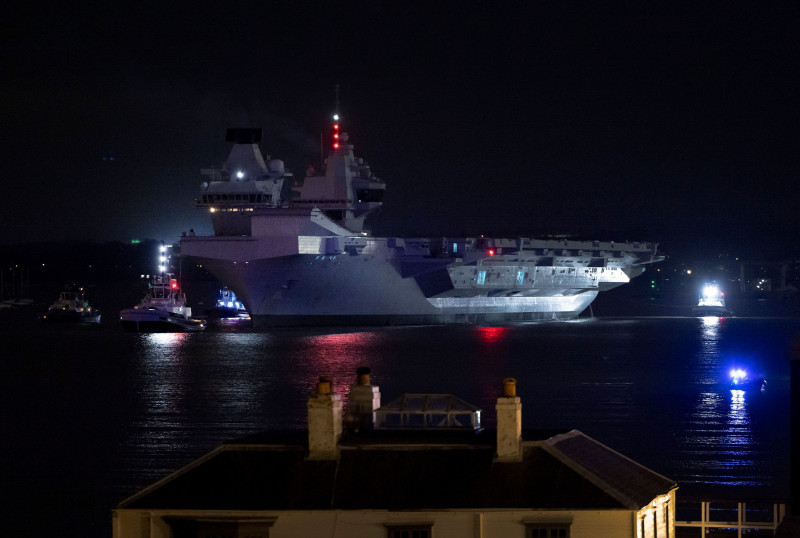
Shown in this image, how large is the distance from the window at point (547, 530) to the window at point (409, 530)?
0.97 meters

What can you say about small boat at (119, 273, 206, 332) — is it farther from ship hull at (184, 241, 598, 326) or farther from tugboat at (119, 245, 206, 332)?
ship hull at (184, 241, 598, 326)

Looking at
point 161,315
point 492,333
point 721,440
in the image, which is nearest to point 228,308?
point 161,315

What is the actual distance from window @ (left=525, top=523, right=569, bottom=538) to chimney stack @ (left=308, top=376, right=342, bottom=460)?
Result: 2270 millimetres

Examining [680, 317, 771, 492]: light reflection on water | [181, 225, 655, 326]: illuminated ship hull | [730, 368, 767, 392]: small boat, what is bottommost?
[680, 317, 771, 492]: light reflection on water

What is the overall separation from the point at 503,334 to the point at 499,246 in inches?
413

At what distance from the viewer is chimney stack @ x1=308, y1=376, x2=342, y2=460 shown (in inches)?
491

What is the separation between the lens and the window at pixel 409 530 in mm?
11664

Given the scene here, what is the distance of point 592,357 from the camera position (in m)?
56.5

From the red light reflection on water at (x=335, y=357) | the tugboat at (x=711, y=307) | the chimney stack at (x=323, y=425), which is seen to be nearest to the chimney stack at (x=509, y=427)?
the chimney stack at (x=323, y=425)

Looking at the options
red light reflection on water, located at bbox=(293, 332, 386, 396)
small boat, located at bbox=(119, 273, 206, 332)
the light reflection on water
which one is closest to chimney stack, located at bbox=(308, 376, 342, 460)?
the light reflection on water

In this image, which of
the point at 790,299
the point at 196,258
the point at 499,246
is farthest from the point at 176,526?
the point at 790,299

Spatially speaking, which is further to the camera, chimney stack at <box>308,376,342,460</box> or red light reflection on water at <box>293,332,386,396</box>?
red light reflection on water at <box>293,332,386,396</box>

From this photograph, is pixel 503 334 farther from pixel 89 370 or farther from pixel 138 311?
pixel 89 370

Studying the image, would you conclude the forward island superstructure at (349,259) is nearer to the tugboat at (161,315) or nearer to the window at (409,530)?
the tugboat at (161,315)
